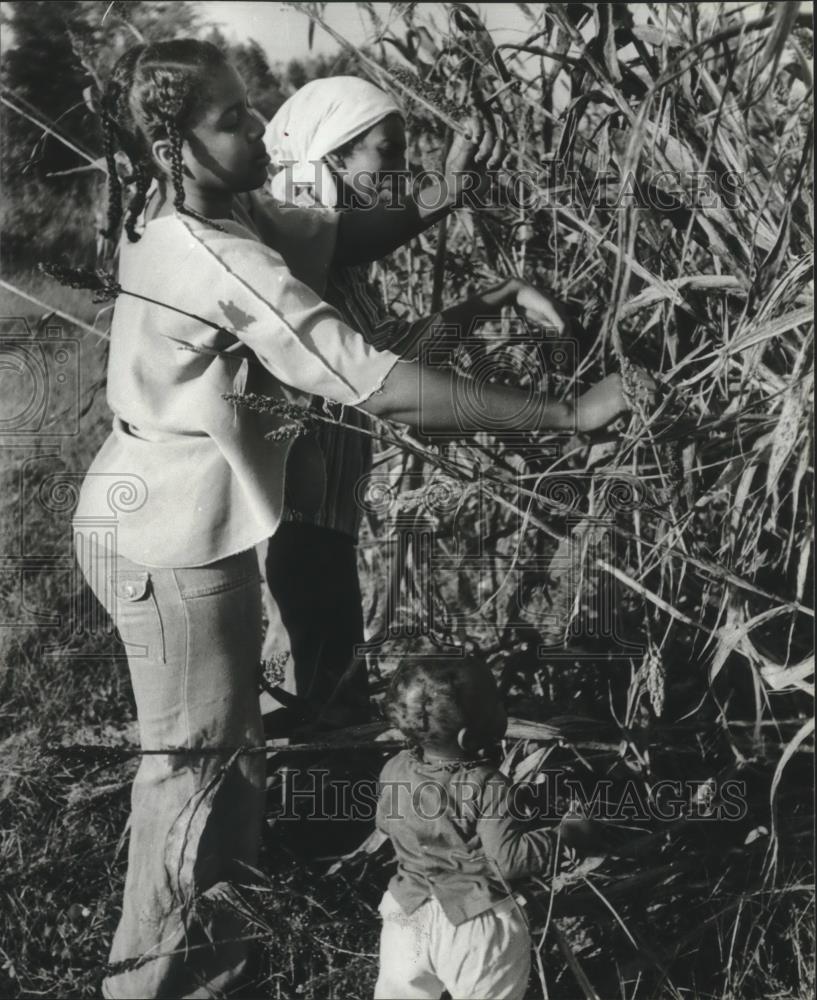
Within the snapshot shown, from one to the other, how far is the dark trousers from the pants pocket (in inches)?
15.2

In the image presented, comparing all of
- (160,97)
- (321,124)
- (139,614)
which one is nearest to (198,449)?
(139,614)

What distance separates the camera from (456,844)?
1.71 m

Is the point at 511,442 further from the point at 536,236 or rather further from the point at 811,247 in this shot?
the point at 811,247

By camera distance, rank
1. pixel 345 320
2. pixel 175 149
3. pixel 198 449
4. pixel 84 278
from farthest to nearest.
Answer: pixel 345 320 < pixel 198 449 < pixel 175 149 < pixel 84 278

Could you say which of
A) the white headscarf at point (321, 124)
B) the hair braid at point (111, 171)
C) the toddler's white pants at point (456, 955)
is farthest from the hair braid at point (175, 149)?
→ the toddler's white pants at point (456, 955)

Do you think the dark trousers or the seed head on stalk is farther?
the dark trousers

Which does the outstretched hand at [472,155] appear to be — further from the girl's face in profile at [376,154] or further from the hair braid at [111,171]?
the hair braid at [111,171]

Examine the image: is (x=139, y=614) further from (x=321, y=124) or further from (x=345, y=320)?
(x=321, y=124)

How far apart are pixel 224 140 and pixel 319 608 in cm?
83

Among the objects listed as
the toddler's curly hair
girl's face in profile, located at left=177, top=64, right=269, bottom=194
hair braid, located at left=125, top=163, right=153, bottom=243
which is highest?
girl's face in profile, located at left=177, top=64, right=269, bottom=194

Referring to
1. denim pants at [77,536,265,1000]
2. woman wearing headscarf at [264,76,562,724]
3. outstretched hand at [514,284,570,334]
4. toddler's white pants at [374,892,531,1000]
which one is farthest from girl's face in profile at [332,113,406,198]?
toddler's white pants at [374,892,531,1000]

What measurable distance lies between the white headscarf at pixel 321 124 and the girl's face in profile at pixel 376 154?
2 centimetres

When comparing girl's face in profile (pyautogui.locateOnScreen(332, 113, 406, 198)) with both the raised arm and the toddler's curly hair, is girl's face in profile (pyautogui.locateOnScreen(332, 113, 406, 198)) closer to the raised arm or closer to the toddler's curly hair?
the raised arm

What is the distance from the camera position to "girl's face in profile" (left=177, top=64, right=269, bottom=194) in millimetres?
1689
